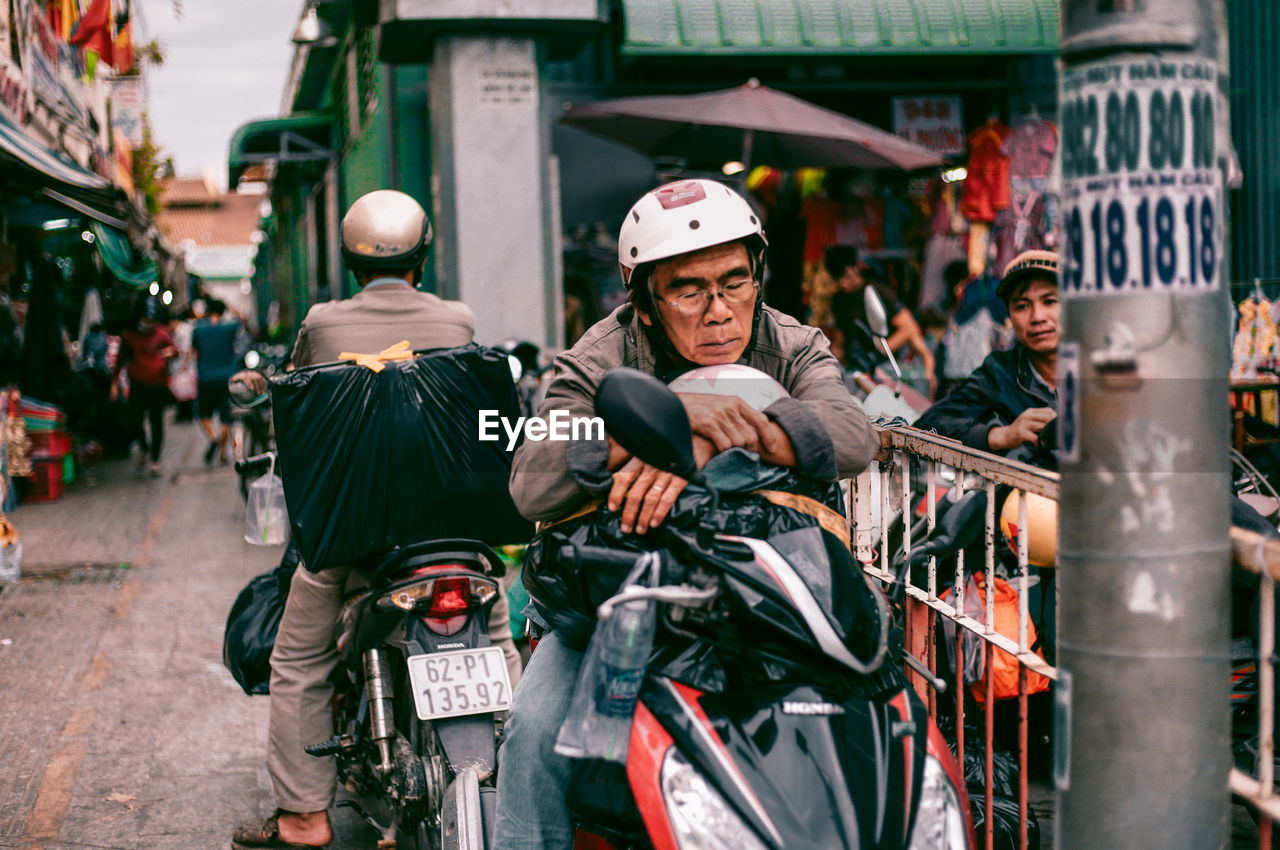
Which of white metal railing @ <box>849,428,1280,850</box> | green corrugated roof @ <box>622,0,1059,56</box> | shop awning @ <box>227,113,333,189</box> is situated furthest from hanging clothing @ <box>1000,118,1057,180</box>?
shop awning @ <box>227,113,333,189</box>

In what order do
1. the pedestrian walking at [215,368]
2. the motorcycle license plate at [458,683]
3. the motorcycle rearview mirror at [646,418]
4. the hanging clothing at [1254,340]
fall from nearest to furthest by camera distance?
the motorcycle rearview mirror at [646,418], the motorcycle license plate at [458,683], the hanging clothing at [1254,340], the pedestrian walking at [215,368]

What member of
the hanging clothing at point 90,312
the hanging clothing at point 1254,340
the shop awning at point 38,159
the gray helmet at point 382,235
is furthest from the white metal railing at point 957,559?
the hanging clothing at point 90,312

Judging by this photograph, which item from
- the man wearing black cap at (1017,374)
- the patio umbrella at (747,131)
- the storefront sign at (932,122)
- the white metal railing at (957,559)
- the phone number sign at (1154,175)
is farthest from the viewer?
the storefront sign at (932,122)

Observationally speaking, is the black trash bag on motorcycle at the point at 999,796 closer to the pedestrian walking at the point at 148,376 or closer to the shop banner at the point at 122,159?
the pedestrian walking at the point at 148,376

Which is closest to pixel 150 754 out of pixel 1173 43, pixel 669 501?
pixel 669 501

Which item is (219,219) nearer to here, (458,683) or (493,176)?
(493,176)

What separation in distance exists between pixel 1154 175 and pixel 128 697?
554cm

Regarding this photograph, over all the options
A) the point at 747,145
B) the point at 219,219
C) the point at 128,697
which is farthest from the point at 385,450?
the point at 219,219

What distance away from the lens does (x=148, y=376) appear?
1468 cm

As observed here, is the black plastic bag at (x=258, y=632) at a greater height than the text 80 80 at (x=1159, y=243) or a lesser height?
lesser

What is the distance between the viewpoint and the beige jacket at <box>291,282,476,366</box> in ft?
13.7

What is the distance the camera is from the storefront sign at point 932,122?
11.5 metres

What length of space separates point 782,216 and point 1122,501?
10.00 metres

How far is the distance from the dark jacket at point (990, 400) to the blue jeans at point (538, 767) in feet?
8.24
